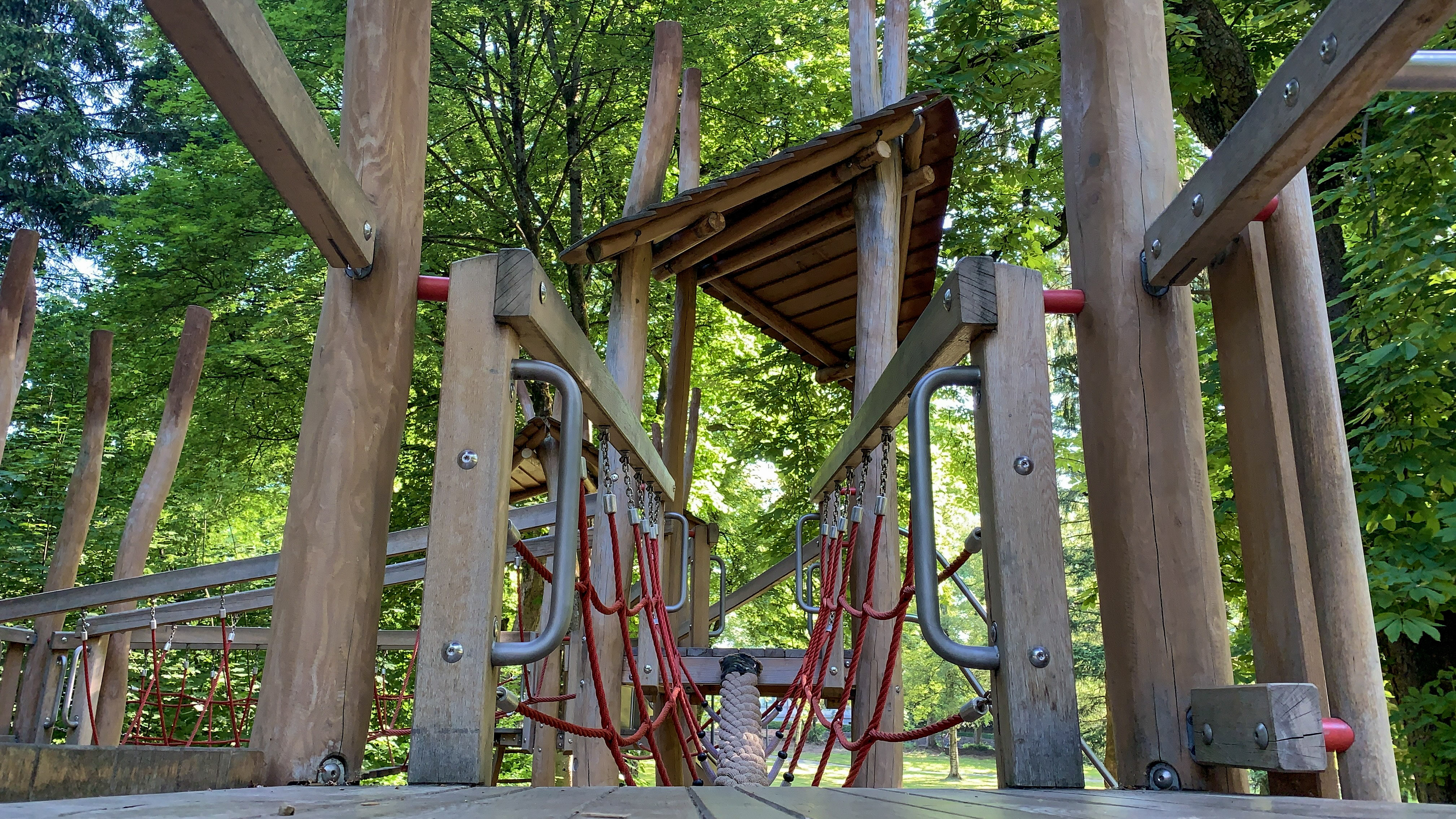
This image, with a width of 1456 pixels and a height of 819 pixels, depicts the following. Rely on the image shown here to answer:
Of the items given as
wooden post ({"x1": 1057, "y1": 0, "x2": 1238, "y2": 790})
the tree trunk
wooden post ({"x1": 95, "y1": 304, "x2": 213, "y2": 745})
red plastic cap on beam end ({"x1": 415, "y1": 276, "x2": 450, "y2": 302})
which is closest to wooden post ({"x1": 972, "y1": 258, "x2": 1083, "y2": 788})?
wooden post ({"x1": 1057, "y1": 0, "x2": 1238, "y2": 790})

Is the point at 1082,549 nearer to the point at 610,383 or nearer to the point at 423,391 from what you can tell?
the point at 423,391

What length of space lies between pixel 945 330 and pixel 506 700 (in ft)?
3.43

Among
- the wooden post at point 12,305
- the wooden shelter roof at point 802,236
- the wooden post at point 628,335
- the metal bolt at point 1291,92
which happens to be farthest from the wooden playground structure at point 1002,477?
the wooden post at point 12,305

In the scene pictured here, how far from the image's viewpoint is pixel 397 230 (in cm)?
221

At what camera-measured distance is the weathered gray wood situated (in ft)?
5.04

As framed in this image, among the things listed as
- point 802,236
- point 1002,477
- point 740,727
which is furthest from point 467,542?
point 802,236

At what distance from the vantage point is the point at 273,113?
5.57 feet

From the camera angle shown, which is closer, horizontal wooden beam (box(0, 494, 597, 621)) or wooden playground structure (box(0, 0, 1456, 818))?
wooden playground structure (box(0, 0, 1456, 818))

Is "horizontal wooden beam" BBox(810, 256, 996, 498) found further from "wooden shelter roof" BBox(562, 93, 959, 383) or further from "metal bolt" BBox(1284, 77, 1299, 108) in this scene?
"wooden shelter roof" BBox(562, 93, 959, 383)

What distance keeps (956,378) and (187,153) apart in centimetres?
1128

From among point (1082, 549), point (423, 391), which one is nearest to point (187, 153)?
point (423, 391)

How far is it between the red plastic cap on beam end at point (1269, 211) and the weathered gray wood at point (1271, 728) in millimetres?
975

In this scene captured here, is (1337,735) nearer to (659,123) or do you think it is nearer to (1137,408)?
(1137,408)

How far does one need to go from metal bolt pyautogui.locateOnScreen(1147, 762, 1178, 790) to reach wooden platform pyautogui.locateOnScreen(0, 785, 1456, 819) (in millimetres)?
225
